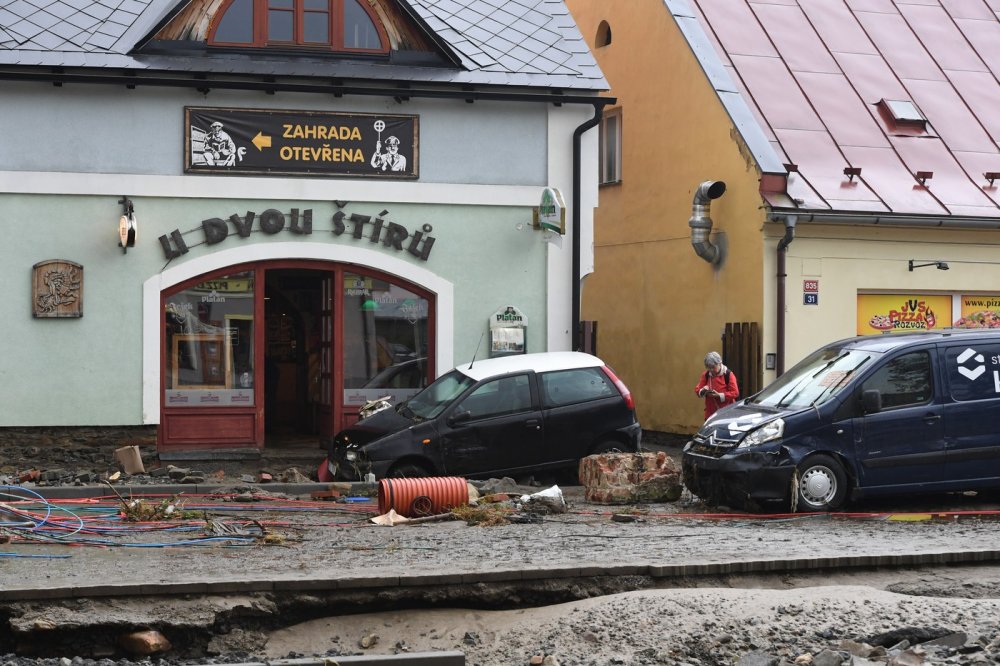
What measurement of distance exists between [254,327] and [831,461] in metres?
7.87

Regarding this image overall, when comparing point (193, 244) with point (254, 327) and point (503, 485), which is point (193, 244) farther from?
point (503, 485)

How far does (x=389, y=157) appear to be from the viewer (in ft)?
58.1

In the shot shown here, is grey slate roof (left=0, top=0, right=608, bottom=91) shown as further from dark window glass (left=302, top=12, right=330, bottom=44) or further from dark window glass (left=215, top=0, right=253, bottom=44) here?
dark window glass (left=302, top=12, right=330, bottom=44)

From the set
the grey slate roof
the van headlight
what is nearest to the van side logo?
the van headlight

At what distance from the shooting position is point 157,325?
17.1m

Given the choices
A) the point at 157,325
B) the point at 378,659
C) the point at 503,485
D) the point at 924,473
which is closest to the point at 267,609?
the point at 378,659

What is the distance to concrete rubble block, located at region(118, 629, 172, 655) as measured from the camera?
8125 mm

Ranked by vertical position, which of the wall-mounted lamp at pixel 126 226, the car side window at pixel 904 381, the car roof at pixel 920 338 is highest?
the wall-mounted lamp at pixel 126 226

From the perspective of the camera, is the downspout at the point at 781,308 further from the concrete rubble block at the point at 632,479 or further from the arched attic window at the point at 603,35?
the arched attic window at the point at 603,35

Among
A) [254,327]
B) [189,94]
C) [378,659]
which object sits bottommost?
[378,659]

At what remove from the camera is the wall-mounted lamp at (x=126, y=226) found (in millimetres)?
16641

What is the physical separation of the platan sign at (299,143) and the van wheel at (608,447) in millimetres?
4427

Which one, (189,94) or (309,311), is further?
(309,311)

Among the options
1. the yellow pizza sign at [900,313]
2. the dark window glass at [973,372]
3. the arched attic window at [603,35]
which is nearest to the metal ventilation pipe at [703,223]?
the yellow pizza sign at [900,313]
